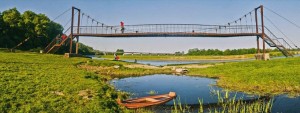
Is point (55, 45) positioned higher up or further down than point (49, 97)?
higher up

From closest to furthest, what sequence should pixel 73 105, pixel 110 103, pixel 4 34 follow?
pixel 73 105, pixel 110 103, pixel 4 34

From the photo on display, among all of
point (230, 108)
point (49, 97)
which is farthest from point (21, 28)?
point (230, 108)

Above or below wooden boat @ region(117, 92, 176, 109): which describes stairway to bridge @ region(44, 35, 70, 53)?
above

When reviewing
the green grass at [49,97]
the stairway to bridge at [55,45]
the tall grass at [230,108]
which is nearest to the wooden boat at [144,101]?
the green grass at [49,97]

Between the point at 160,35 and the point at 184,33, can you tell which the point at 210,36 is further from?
the point at 160,35

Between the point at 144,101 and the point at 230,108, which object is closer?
the point at 230,108

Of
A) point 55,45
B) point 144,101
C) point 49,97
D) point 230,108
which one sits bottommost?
point 144,101

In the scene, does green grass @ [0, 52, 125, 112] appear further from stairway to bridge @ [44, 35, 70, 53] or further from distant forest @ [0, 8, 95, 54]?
distant forest @ [0, 8, 95, 54]

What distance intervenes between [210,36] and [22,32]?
55.5 metres

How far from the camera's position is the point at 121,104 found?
58.0ft

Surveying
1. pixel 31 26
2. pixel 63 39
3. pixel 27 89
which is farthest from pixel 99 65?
pixel 31 26

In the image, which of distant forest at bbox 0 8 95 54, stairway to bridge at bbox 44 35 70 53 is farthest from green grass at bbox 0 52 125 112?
distant forest at bbox 0 8 95 54

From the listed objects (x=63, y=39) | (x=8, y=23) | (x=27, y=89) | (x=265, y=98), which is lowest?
(x=265, y=98)

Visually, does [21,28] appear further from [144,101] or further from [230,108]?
[230,108]
